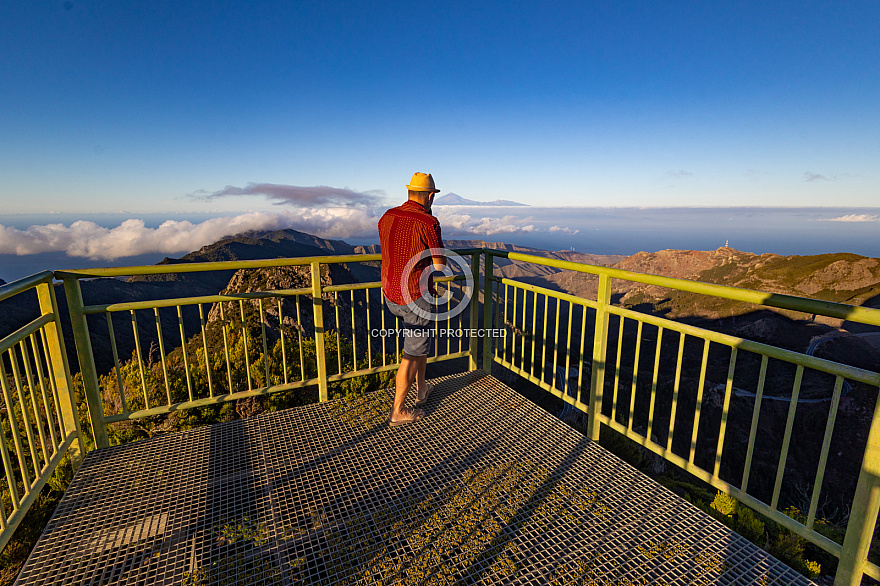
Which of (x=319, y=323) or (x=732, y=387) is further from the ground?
(x=732, y=387)

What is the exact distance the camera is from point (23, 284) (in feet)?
7.45

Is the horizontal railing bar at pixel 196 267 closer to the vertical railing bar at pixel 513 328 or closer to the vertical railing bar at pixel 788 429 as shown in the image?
the vertical railing bar at pixel 513 328

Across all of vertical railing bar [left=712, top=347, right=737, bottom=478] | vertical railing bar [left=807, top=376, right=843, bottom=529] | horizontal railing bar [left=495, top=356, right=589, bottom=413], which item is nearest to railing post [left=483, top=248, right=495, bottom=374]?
horizontal railing bar [left=495, top=356, right=589, bottom=413]

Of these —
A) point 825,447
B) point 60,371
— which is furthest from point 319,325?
point 825,447

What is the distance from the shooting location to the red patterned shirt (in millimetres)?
3002

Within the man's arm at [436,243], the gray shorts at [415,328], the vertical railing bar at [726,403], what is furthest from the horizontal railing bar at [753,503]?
the man's arm at [436,243]

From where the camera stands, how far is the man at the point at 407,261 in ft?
9.87

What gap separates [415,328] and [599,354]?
1336 mm

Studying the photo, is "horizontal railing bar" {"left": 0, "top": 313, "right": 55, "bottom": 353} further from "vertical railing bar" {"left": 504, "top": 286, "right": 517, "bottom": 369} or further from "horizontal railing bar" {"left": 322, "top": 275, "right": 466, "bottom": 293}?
"vertical railing bar" {"left": 504, "top": 286, "right": 517, "bottom": 369}

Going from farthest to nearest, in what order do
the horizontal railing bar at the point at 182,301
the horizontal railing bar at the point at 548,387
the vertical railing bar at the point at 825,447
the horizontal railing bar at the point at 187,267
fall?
the horizontal railing bar at the point at 548,387
the horizontal railing bar at the point at 182,301
the horizontal railing bar at the point at 187,267
the vertical railing bar at the point at 825,447

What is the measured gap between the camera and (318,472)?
273 centimetres

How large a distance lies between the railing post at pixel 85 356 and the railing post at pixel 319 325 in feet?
4.88

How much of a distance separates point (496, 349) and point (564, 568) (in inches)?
101

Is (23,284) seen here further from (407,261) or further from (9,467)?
(407,261)
